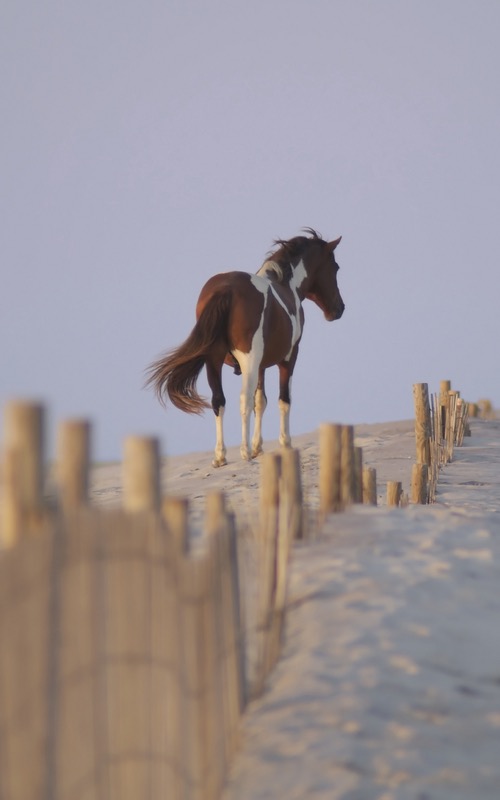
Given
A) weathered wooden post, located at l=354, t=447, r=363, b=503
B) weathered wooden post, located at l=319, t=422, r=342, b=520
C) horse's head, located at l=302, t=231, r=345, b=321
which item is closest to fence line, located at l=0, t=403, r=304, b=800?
weathered wooden post, located at l=319, t=422, r=342, b=520

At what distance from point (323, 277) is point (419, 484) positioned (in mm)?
3856

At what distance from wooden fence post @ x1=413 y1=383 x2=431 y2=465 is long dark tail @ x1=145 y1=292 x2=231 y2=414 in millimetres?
1745

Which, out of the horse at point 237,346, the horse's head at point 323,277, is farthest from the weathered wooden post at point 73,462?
the horse's head at point 323,277

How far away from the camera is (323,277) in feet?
36.0

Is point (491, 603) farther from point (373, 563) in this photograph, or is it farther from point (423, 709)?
point (423, 709)

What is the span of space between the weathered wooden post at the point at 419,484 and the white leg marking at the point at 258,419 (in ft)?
8.26

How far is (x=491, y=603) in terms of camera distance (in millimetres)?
4074

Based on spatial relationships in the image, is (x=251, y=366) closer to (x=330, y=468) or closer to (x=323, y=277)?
(x=323, y=277)

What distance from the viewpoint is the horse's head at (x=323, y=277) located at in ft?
35.2

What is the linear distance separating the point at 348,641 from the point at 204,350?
5.79 metres

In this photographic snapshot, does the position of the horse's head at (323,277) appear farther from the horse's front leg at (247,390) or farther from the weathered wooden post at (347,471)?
the weathered wooden post at (347,471)

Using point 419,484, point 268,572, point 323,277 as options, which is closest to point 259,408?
point 323,277

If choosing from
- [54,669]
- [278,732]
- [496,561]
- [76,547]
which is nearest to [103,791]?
[54,669]

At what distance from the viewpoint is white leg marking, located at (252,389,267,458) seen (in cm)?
994
